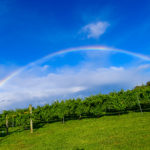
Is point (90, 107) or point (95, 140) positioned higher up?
point (90, 107)

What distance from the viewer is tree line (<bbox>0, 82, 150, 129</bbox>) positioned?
65.2ft

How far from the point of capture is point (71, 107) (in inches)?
842

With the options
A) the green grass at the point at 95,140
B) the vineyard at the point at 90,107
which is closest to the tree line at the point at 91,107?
the vineyard at the point at 90,107

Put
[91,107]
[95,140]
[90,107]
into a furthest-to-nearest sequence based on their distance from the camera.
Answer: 1. [90,107]
2. [91,107]
3. [95,140]

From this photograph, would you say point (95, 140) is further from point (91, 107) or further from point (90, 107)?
point (90, 107)

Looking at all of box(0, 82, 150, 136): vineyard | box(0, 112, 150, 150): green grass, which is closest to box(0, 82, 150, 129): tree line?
box(0, 82, 150, 136): vineyard

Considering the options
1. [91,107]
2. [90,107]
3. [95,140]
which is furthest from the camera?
[90,107]

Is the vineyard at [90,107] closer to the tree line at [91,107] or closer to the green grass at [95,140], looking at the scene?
the tree line at [91,107]

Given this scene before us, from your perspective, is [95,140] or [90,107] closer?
[95,140]

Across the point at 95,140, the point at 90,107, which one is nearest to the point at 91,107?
the point at 90,107

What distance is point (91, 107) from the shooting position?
2106 cm

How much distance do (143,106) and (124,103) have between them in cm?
337

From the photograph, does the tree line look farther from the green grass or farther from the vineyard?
the green grass

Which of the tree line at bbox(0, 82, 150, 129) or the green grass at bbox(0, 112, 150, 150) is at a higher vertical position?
the tree line at bbox(0, 82, 150, 129)
